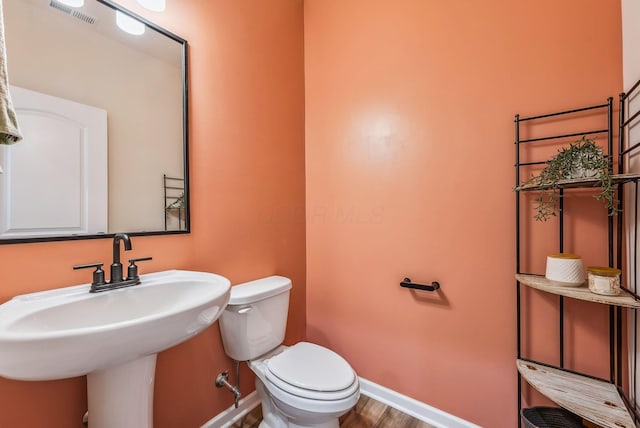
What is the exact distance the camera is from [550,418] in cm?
109

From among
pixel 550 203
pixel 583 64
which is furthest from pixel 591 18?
pixel 550 203

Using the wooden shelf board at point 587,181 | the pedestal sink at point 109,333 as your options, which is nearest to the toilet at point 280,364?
the pedestal sink at point 109,333

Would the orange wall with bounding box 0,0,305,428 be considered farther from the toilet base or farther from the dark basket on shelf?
the dark basket on shelf

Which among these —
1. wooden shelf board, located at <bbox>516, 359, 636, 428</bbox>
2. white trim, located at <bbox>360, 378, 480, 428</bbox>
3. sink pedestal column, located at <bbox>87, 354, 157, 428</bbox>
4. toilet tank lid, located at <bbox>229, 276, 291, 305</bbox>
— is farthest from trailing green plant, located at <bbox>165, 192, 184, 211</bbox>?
wooden shelf board, located at <bbox>516, 359, 636, 428</bbox>

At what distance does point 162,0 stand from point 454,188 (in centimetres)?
160

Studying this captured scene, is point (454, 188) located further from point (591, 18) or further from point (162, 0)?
point (162, 0)

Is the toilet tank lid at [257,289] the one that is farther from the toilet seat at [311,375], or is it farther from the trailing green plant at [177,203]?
the trailing green plant at [177,203]

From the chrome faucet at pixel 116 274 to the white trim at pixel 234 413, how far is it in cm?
86

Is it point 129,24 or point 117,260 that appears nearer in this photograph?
point 117,260

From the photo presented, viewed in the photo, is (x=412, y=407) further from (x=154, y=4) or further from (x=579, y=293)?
(x=154, y=4)

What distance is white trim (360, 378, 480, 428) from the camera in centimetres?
135

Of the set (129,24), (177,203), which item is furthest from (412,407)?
(129,24)

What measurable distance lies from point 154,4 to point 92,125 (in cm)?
61

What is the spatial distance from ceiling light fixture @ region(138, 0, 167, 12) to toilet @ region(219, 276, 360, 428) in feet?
4.29
